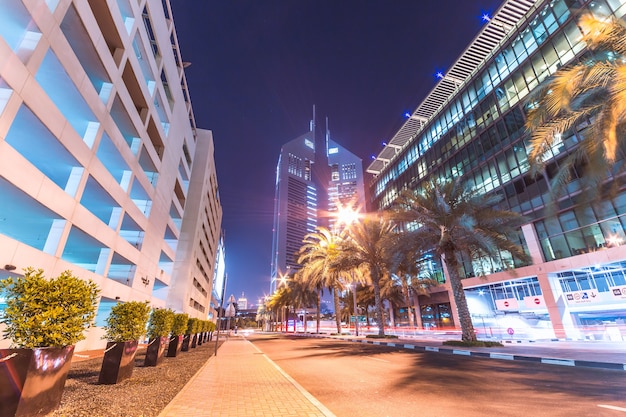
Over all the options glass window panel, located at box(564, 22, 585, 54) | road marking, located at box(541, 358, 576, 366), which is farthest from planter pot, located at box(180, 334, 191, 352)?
glass window panel, located at box(564, 22, 585, 54)

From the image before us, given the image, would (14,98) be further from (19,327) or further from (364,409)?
(364,409)

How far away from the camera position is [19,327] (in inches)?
178

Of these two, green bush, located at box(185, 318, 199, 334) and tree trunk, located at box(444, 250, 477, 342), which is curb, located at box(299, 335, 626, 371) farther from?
green bush, located at box(185, 318, 199, 334)

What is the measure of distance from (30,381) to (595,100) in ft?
55.2

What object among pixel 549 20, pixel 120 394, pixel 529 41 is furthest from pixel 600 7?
pixel 120 394

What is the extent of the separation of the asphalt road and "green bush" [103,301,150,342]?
4.85m

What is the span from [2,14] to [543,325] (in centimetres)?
3797

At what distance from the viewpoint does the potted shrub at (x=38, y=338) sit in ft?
12.9

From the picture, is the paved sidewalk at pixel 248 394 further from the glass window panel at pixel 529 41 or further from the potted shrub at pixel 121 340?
the glass window panel at pixel 529 41

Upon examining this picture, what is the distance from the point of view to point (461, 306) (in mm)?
17188

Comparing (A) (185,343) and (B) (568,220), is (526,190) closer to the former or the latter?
(B) (568,220)

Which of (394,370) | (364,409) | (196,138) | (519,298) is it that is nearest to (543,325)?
(519,298)

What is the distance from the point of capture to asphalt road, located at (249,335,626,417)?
4887mm

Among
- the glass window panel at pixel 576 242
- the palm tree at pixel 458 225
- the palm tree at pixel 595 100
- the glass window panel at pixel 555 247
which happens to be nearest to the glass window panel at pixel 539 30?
the glass window panel at pixel 576 242
